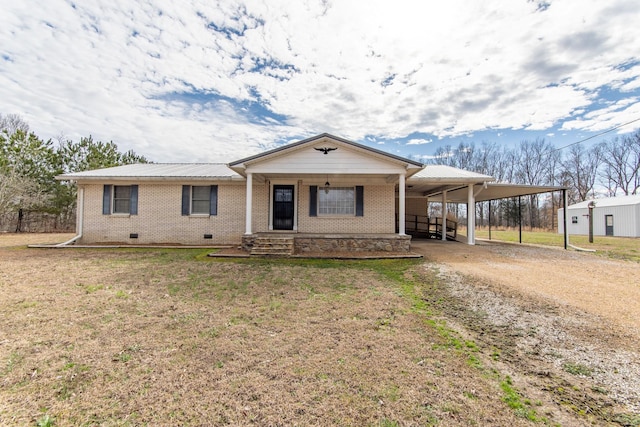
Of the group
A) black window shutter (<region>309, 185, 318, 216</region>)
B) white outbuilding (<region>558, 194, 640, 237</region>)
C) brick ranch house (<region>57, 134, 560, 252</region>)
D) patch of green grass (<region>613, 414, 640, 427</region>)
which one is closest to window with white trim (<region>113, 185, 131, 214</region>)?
brick ranch house (<region>57, 134, 560, 252</region>)

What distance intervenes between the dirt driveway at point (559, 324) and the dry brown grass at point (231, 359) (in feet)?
1.77

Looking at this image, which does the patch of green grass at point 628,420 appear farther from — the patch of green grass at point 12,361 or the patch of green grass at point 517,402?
the patch of green grass at point 12,361

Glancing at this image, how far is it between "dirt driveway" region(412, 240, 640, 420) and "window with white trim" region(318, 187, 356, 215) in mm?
4721

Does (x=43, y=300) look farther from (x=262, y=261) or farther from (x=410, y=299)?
(x=410, y=299)

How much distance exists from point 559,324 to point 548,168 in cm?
4469

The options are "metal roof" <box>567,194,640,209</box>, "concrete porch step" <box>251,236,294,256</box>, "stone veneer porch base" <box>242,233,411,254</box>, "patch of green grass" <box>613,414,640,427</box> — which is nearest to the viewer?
"patch of green grass" <box>613,414,640,427</box>

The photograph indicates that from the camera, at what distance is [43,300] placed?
484cm

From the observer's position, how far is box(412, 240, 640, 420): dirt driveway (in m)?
2.64

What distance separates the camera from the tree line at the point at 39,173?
18.8m

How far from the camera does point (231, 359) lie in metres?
3.03

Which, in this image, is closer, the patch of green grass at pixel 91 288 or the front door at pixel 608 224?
the patch of green grass at pixel 91 288

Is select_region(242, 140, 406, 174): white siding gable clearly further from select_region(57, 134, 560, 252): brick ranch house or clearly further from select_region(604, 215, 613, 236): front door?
select_region(604, 215, 613, 236): front door

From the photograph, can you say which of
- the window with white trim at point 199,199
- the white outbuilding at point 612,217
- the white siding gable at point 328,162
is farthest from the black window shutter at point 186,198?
the white outbuilding at point 612,217

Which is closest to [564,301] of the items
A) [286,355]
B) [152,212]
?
[286,355]
